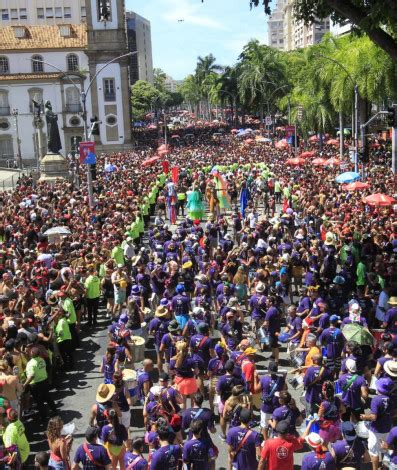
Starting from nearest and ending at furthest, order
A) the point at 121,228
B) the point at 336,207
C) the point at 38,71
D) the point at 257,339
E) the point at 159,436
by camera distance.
Answer: 1. the point at 159,436
2. the point at 257,339
3. the point at 121,228
4. the point at 336,207
5. the point at 38,71

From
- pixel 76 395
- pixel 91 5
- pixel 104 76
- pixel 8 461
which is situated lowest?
pixel 76 395

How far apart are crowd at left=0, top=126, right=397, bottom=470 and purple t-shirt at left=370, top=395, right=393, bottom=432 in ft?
0.04

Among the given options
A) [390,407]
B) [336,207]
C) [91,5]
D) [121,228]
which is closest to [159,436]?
[390,407]

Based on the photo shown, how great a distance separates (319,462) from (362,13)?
457 inches

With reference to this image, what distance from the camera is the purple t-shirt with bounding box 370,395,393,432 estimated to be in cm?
771

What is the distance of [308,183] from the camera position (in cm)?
2750

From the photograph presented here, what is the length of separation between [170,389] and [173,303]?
373 centimetres

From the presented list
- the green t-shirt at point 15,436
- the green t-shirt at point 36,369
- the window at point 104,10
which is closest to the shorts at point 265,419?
the green t-shirt at point 15,436

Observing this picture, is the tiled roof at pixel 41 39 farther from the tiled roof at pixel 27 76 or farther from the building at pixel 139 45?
the building at pixel 139 45

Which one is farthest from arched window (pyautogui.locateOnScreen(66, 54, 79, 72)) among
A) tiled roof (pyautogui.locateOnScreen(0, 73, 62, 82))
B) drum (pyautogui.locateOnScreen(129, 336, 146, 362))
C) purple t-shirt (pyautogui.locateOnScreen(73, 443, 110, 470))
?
purple t-shirt (pyautogui.locateOnScreen(73, 443, 110, 470))

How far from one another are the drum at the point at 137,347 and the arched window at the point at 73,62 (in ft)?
191

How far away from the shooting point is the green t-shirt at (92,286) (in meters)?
14.2

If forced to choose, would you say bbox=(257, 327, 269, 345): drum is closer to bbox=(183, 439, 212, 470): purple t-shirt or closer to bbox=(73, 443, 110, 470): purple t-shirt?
bbox=(183, 439, 212, 470): purple t-shirt

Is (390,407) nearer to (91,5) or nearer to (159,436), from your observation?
(159,436)
